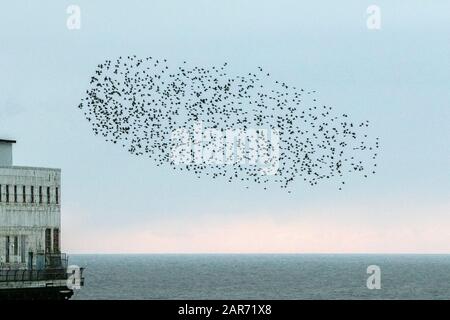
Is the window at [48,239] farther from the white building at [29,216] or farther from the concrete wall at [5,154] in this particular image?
the concrete wall at [5,154]

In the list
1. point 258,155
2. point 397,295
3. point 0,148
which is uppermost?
point 0,148

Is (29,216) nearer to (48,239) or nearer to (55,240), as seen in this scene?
(48,239)

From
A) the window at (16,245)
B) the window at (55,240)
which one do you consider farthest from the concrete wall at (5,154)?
the window at (16,245)

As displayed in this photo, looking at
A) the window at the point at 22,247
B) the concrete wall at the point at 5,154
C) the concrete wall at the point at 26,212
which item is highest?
the concrete wall at the point at 5,154

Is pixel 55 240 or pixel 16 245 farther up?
pixel 55 240

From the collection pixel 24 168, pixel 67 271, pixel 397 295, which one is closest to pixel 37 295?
pixel 67 271

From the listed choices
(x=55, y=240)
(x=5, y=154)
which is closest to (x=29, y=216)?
(x=55, y=240)
